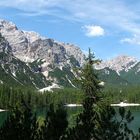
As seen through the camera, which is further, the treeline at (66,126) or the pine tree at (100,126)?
the treeline at (66,126)

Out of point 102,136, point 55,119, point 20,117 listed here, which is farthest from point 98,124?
point 20,117

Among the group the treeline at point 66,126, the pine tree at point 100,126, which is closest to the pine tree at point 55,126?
the treeline at point 66,126

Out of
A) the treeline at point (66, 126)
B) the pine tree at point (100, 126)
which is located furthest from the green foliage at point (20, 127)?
the pine tree at point (100, 126)

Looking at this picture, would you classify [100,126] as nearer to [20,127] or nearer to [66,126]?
[66,126]

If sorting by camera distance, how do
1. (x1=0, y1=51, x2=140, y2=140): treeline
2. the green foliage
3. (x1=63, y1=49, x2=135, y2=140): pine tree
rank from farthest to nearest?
1. the green foliage
2. (x1=0, y1=51, x2=140, y2=140): treeline
3. (x1=63, y1=49, x2=135, y2=140): pine tree

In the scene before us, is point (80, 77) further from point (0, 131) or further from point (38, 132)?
point (0, 131)

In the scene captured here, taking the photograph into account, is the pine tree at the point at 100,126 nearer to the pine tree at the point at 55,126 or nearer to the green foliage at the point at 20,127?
the pine tree at the point at 55,126

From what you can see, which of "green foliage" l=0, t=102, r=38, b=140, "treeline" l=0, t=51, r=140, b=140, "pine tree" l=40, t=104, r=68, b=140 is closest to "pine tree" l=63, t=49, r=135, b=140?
"treeline" l=0, t=51, r=140, b=140

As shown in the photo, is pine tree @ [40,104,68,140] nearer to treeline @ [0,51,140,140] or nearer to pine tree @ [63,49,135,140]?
treeline @ [0,51,140,140]

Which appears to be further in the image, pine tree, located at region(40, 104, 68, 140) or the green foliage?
pine tree, located at region(40, 104, 68, 140)

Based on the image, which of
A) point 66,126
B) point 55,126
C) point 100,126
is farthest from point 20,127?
point 100,126

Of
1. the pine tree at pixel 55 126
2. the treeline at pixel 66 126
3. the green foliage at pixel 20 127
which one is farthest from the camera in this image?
the pine tree at pixel 55 126

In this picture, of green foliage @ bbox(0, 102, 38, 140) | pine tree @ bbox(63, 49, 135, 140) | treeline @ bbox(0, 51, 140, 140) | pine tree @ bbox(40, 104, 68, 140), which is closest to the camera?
pine tree @ bbox(63, 49, 135, 140)

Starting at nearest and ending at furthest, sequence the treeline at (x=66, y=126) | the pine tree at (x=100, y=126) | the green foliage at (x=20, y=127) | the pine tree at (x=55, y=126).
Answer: the pine tree at (x=100, y=126) < the treeline at (x=66, y=126) < the green foliage at (x=20, y=127) < the pine tree at (x=55, y=126)
